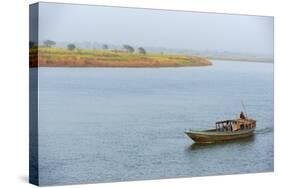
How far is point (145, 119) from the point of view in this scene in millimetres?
10125

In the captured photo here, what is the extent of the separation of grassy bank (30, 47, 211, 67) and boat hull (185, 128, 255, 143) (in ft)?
2.97

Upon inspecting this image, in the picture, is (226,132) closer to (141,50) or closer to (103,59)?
(141,50)

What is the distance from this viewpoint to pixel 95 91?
980 cm

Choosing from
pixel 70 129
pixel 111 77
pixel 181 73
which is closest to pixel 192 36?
pixel 181 73

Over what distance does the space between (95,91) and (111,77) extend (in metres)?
0.29

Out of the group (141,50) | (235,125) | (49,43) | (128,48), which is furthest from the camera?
(235,125)

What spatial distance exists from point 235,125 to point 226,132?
179 millimetres

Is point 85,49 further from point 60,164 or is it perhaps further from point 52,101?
point 60,164

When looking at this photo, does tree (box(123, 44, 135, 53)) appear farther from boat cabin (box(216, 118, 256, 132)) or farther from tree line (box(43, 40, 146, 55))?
boat cabin (box(216, 118, 256, 132))

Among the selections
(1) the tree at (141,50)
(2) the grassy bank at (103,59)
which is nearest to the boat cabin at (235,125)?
(2) the grassy bank at (103,59)

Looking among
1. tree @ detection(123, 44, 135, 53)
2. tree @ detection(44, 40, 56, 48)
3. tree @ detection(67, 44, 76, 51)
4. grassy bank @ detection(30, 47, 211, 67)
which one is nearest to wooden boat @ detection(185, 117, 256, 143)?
grassy bank @ detection(30, 47, 211, 67)

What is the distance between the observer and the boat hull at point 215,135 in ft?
34.2

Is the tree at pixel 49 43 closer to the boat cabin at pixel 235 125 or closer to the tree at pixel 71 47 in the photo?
the tree at pixel 71 47

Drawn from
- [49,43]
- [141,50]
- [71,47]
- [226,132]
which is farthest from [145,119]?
[49,43]
